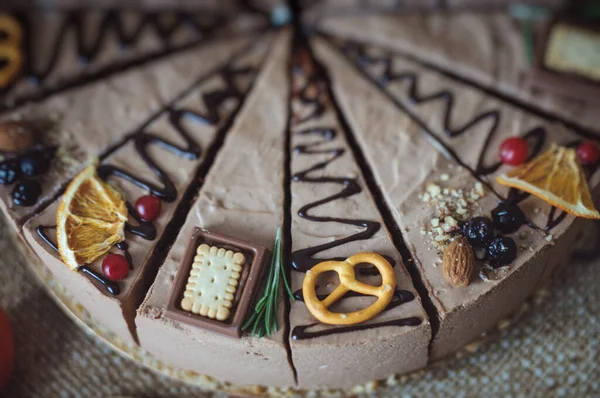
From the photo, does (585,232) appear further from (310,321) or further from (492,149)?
(310,321)

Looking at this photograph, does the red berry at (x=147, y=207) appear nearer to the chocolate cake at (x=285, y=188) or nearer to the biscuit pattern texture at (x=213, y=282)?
the chocolate cake at (x=285, y=188)

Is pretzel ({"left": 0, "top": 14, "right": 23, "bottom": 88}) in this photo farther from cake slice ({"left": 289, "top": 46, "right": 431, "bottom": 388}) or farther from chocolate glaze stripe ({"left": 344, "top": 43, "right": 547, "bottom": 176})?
chocolate glaze stripe ({"left": 344, "top": 43, "right": 547, "bottom": 176})

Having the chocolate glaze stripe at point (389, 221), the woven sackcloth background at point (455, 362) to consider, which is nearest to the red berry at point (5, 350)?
the woven sackcloth background at point (455, 362)

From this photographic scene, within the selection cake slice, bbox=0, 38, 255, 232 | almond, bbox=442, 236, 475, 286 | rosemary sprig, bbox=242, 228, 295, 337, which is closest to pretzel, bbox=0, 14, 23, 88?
cake slice, bbox=0, 38, 255, 232

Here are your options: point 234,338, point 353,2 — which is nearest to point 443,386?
point 234,338

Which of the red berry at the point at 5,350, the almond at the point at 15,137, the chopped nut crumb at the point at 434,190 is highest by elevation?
the almond at the point at 15,137

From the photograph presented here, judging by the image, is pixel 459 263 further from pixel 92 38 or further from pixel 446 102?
pixel 92 38
